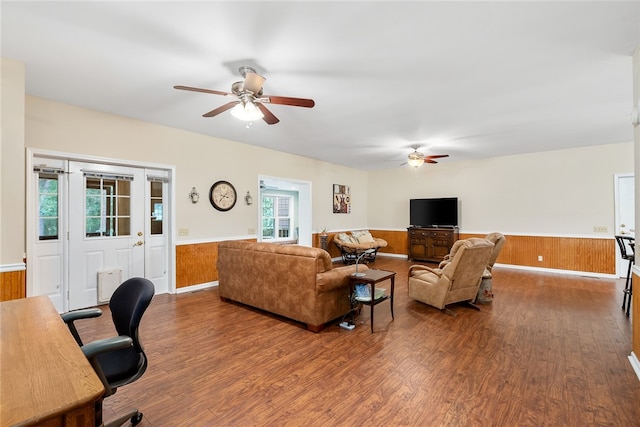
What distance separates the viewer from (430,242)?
7.64m

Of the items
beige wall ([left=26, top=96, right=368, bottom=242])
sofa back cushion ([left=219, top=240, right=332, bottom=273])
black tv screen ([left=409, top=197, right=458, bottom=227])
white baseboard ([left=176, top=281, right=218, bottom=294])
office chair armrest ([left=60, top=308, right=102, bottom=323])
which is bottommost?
white baseboard ([left=176, top=281, right=218, bottom=294])

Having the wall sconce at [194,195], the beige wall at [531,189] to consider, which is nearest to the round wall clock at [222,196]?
the wall sconce at [194,195]

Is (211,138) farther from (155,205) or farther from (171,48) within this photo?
(171,48)

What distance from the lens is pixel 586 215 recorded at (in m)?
6.12

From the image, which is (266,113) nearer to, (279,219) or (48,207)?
(48,207)

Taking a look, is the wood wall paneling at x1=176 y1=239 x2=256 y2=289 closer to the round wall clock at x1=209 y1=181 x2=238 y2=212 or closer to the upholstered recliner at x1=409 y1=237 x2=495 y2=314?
the round wall clock at x1=209 y1=181 x2=238 y2=212

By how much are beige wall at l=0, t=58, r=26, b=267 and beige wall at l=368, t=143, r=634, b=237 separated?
8037 millimetres

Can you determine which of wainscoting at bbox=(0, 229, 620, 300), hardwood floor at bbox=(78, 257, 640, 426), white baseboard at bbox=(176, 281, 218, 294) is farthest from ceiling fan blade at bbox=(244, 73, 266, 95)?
white baseboard at bbox=(176, 281, 218, 294)

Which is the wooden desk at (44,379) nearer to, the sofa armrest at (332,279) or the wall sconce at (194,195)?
the sofa armrest at (332,279)

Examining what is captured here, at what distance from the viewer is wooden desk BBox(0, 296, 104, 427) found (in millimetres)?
865

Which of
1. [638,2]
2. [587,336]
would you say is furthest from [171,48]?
[587,336]

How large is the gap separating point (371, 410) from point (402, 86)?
10.3 feet

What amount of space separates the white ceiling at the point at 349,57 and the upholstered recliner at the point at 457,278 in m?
1.88

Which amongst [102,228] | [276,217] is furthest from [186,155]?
[276,217]
